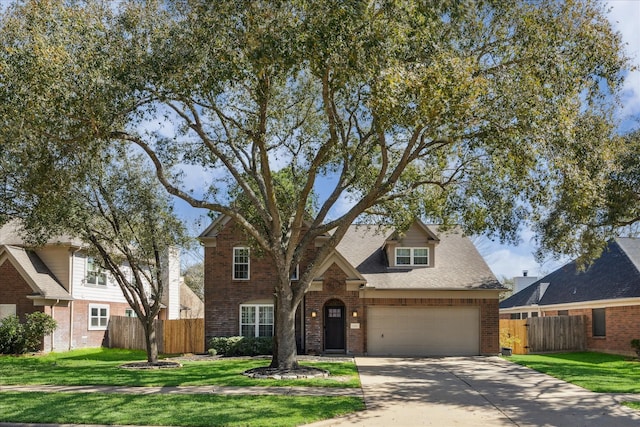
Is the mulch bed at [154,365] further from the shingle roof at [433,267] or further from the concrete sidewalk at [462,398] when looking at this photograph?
the shingle roof at [433,267]

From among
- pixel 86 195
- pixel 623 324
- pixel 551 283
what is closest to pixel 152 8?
pixel 86 195

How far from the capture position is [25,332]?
27469mm

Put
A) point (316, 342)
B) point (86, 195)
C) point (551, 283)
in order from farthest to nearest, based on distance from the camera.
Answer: point (551, 283) → point (316, 342) → point (86, 195)

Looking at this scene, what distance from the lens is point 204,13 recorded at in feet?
46.8

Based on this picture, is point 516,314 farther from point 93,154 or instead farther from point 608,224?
point 93,154

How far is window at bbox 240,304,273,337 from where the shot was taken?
2800 centimetres

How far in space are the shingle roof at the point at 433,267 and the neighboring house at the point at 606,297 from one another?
4.41m

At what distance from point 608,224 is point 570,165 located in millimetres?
8825

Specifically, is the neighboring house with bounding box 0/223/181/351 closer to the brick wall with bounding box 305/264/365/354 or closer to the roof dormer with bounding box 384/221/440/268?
the brick wall with bounding box 305/264/365/354

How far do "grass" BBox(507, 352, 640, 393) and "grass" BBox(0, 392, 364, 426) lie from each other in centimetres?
724

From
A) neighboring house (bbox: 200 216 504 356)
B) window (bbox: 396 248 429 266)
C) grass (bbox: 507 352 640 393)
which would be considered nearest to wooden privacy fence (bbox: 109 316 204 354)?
neighboring house (bbox: 200 216 504 356)

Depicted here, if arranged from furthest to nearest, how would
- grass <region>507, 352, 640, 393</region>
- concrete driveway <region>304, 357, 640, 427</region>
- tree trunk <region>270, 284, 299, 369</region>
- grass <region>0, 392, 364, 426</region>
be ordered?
→ tree trunk <region>270, 284, 299, 369</region> → grass <region>507, 352, 640, 393</region> → concrete driveway <region>304, 357, 640, 427</region> → grass <region>0, 392, 364, 426</region>

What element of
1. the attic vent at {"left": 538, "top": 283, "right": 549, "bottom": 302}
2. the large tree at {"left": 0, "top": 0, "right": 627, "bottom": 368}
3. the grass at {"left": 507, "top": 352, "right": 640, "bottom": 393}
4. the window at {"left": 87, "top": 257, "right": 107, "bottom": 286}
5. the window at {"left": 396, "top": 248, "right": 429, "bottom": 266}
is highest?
the large tree at {"left": 0, "top": 0, "right": 627, "bottom": 368}

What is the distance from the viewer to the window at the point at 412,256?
28891mm
